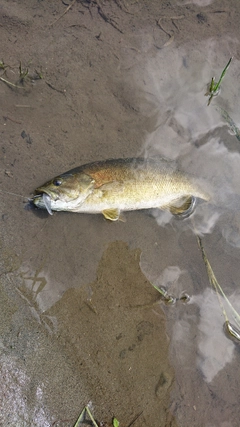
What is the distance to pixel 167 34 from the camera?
555 centimetres

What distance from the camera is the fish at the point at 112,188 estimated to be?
436 cm

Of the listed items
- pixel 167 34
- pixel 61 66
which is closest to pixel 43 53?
pixel 61 66

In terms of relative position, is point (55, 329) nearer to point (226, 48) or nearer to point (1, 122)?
point (1, 122)

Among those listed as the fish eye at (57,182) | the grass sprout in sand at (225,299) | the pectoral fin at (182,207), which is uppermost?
the pectoral fin at (182,207)

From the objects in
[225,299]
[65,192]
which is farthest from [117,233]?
[225,299]

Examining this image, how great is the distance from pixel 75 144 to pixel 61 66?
46.8 inches

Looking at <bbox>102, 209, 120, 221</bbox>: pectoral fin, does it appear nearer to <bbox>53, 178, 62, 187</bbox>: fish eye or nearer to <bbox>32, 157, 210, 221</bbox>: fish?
<bbox>32, 157, 210, 221</bbox>: fish

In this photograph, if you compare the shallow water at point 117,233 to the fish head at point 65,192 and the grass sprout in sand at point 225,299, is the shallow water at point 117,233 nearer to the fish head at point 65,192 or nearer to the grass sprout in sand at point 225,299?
the grass sprout in sand at point 225,299

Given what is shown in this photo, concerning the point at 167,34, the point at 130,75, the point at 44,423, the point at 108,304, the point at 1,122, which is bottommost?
the point at 44,423

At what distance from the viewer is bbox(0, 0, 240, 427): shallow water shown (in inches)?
157

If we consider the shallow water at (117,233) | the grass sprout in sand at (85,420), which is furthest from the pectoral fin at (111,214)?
the grass sprout in sand at (85,420)

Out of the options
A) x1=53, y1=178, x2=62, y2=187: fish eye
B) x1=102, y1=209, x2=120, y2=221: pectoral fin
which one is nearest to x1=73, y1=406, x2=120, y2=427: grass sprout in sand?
x1=102, y1=209, x2=120, y2=221: pectoral fin

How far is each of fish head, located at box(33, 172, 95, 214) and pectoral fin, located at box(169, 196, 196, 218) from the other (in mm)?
1102

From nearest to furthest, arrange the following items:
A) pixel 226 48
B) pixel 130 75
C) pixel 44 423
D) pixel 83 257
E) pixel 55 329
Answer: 1. pixel 44 423
2. pixel 55 329
3. pixel 83 257
4. pixel 130 75
5. pixel 226 48
